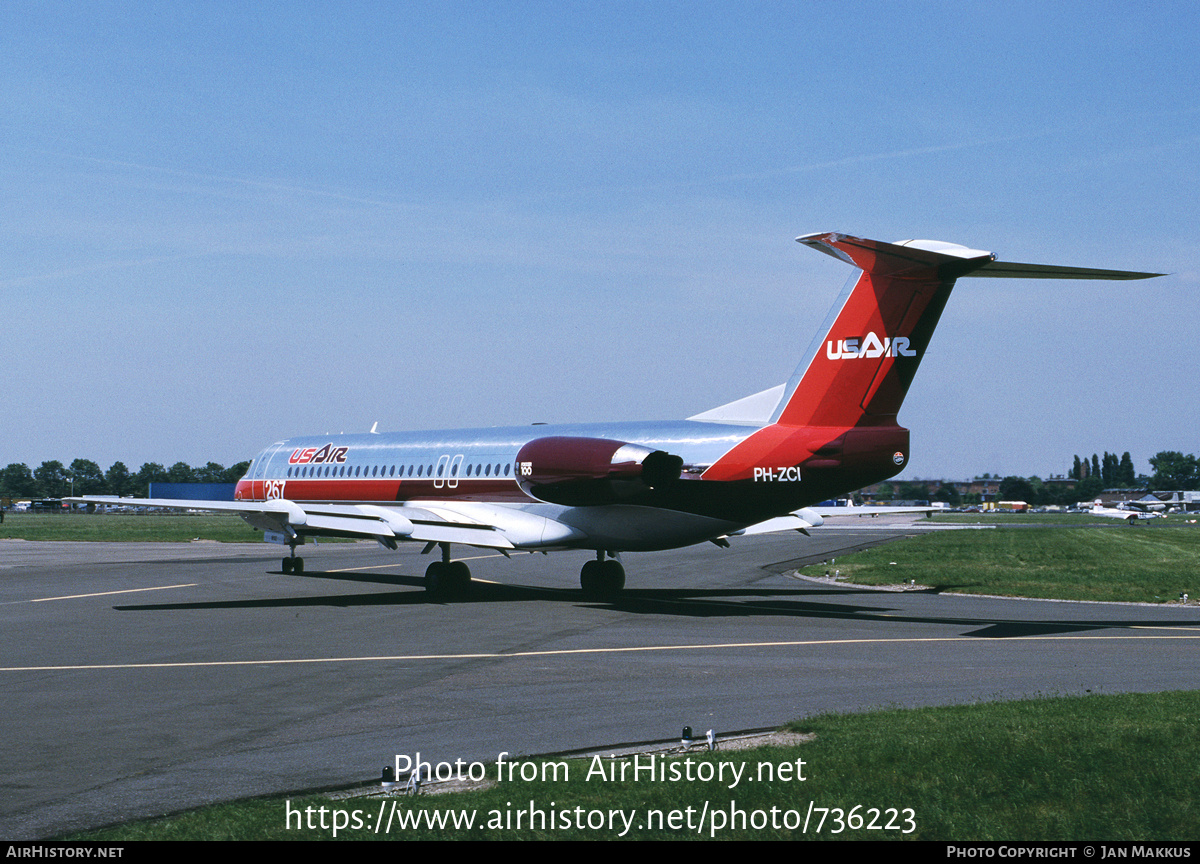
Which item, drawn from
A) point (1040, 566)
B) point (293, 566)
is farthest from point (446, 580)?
point (1040, 566)

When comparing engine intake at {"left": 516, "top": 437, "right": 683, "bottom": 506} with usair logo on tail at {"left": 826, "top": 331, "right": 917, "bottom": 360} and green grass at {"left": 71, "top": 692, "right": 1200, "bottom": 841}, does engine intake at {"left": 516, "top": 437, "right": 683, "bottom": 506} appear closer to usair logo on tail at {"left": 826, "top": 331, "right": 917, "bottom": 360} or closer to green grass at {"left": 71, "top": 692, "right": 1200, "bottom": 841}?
usair logo on tail at {"left": 826, "top": 331, "right": 917, "bottom": 360}

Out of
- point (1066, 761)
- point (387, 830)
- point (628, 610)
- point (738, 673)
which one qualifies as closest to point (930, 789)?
point (1066, 761)

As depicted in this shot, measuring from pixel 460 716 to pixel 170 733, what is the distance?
270cm

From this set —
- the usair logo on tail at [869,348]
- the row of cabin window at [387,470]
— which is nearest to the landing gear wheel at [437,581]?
the row of cabin window at [387,470]

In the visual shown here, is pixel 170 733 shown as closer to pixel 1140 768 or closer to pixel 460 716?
pixel 460 716

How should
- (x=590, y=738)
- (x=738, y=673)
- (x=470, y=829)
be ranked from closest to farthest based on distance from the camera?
(x=470, y=829) < (x=590, y=738) < (x=738, y=673)

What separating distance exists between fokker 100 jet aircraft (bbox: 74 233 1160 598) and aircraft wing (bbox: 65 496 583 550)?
0.04 meters

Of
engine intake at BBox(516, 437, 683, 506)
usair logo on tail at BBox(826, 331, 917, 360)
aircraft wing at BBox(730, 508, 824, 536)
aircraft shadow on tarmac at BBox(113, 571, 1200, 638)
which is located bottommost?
aircraft shadow on tarmac at BBox(113, 571, 1200, 638)

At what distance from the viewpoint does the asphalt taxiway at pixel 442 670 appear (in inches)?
370

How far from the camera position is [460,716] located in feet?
37.1

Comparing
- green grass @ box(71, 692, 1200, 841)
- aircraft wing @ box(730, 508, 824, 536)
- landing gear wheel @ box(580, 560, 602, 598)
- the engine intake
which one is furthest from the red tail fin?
green grass @ box(71, 692, 1200, 841)

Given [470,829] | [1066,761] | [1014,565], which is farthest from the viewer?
[1014,565]

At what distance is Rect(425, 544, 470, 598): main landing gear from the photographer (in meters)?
26.9

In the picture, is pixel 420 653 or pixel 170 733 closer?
pixel 170 733
